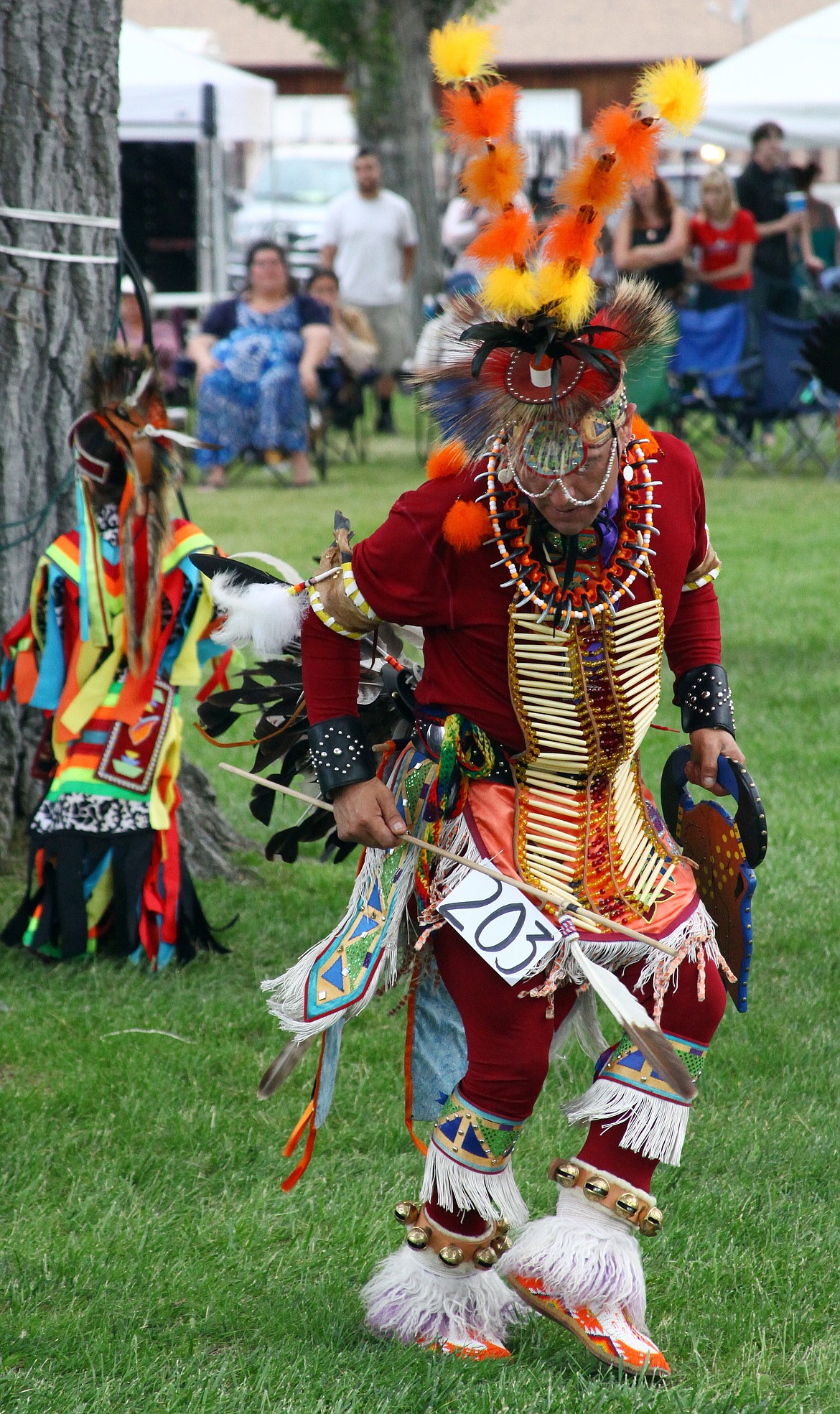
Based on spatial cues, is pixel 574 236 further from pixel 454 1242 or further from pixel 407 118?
pixel 407 118

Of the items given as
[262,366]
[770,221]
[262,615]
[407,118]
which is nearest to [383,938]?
[262,615]

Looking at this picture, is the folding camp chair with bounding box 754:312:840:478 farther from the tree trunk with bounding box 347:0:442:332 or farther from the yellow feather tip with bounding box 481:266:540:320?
the yellow feather tip with bounding box 481:266:540:320

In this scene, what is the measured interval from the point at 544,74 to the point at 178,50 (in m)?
21.9

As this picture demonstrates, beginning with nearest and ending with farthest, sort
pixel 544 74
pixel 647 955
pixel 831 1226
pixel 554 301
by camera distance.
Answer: pixel 554 301 < pixel 647 955 < pixel 831 1226 < pixel 544 74

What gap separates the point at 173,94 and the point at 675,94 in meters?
14.8

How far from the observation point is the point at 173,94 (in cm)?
1608

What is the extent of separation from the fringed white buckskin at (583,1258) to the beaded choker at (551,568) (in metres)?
0.92

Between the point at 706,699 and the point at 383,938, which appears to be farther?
the point at 706,699

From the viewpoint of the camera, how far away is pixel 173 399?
14.4 metres

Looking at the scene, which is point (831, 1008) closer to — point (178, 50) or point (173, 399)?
point (173, 399)

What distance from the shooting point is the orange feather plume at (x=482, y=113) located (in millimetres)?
2422

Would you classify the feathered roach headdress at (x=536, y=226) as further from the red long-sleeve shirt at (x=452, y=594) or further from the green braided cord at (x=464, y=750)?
the green braided cord at (x=464, y=750)

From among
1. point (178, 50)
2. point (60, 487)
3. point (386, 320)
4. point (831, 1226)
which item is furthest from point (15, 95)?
point (178, 50)

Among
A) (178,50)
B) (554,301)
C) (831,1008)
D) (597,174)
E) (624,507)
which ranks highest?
(178,50)
